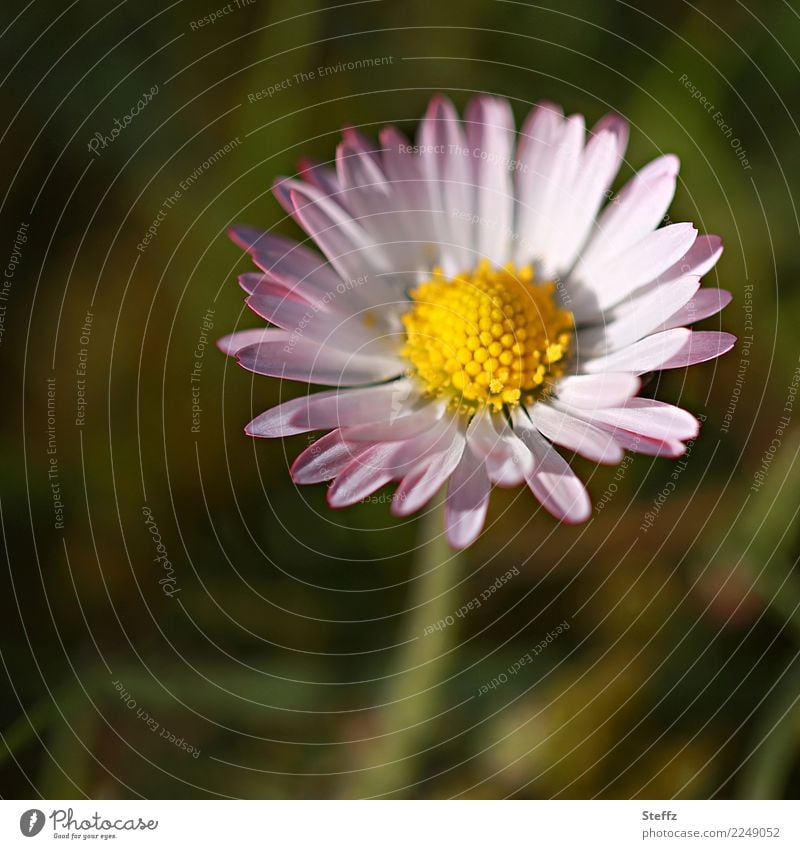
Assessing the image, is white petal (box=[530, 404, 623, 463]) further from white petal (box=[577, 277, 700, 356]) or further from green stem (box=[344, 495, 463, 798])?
green stem (box=[344, 495, 463, 798])

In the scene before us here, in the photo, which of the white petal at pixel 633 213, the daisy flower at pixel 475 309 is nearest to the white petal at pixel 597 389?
the daisy flower at pixel 475 309

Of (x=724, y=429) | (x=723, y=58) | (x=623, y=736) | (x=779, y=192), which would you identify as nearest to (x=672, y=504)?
(x=724, y=429)

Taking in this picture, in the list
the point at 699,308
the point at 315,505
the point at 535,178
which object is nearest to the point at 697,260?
the point at 699,308

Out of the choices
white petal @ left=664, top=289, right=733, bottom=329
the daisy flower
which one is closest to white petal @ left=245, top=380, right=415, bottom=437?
Answer: the daisy flower

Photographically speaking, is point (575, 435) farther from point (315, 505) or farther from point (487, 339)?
point (315, 505)

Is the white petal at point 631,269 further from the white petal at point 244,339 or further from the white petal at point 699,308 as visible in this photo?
the white petal at point 244,339

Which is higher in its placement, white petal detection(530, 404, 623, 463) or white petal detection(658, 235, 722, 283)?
white petal detection(658, 235, 722, 283)
